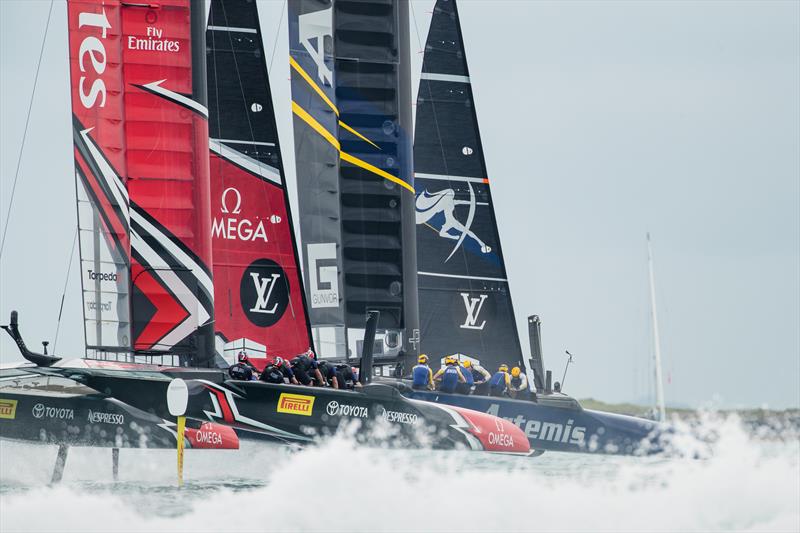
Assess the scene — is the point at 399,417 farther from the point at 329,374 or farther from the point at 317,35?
the point at 317,35

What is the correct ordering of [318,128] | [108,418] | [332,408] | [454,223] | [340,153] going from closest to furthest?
[108,418] < [332,408] < [318,128] < [340,153] < [454,223]

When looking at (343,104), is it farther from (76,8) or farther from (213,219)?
(76,8)

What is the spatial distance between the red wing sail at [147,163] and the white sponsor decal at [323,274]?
4130 mm

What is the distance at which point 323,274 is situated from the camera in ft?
91.9

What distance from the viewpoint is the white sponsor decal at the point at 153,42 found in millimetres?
23750

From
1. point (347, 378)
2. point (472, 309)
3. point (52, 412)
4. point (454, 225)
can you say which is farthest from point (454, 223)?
point (52, 412)

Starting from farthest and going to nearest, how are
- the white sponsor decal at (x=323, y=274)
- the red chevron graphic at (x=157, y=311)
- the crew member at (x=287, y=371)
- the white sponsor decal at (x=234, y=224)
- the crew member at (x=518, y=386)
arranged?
the white sponsor decal at (x=323, y=274) → the white sponsor decal at (x=234, y=224) → the crew member at (x=518, y=386) → the red chevron graphic at (x=157, y=311) → the crew member at (x=287, y=371)

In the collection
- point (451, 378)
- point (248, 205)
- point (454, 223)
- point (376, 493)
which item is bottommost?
point (376, 493)

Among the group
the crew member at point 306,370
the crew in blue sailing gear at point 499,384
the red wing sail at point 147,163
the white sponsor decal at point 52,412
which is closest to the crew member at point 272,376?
the crew member at point 306,370

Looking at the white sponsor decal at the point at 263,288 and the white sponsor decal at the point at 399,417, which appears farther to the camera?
the white sponsor decal at the point at 263,288

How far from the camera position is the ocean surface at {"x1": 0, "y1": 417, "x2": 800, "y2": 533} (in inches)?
781

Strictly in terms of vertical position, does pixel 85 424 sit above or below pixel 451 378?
below

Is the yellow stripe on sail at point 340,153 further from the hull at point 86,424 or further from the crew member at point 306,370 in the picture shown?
the hull at point 86,424

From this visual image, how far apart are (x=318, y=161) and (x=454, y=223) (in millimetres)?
2765
